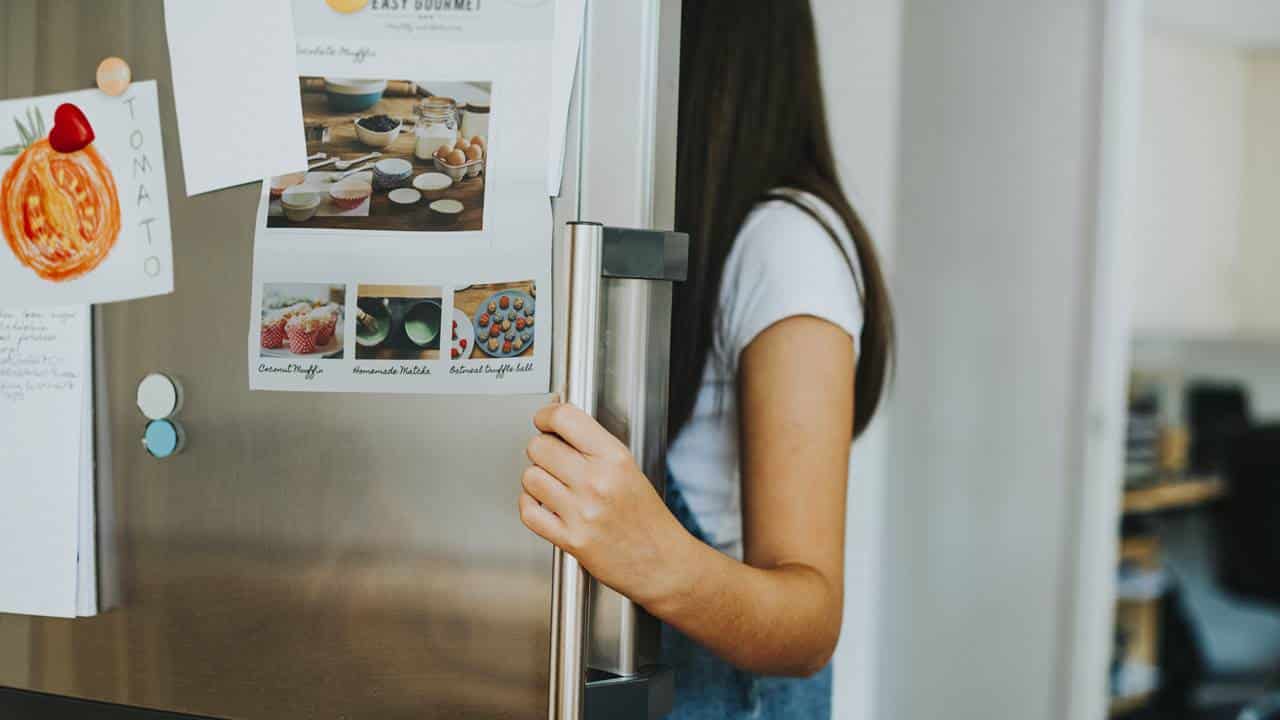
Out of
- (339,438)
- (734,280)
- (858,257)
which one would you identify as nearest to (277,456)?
(339,438)

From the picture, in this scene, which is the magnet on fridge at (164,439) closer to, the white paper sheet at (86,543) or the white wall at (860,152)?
the white paper sheet at (86,543)

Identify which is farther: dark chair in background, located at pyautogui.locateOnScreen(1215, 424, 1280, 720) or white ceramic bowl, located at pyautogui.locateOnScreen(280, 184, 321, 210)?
dark chair in background, located at pyautogui.locateOnScreen(1215, 424, 1280, 720)

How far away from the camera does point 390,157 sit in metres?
0.66

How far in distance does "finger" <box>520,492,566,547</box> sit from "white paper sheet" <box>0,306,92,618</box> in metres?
0.34

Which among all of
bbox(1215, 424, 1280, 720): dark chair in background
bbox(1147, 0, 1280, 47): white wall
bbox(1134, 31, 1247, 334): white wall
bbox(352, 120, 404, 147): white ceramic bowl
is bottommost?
bbox(1215, 424, 1280, 720): dark chair in background

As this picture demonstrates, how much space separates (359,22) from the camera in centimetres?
67

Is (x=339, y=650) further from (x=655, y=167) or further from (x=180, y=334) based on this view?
(x=655, y=167)

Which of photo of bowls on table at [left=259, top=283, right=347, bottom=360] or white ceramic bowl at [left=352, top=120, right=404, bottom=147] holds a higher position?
white ceramic bowl at [left=352, top=120, right=404, bottom=147]

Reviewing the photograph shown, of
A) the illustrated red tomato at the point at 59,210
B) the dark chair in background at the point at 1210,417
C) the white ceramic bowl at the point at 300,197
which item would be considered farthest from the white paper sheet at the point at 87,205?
the dark chair in background at the point at 1210,417

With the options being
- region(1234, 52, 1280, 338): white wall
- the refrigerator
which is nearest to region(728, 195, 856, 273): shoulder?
the refrigerator

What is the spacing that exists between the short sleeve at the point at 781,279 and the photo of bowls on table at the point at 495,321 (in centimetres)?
26

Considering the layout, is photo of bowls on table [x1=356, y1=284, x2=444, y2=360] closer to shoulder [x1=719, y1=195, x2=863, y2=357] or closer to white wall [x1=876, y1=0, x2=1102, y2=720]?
shoulder [x1=719, y1=195, x2=863, y2=357]

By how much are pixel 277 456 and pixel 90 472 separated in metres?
0.15

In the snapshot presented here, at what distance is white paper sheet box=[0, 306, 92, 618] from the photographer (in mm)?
736
